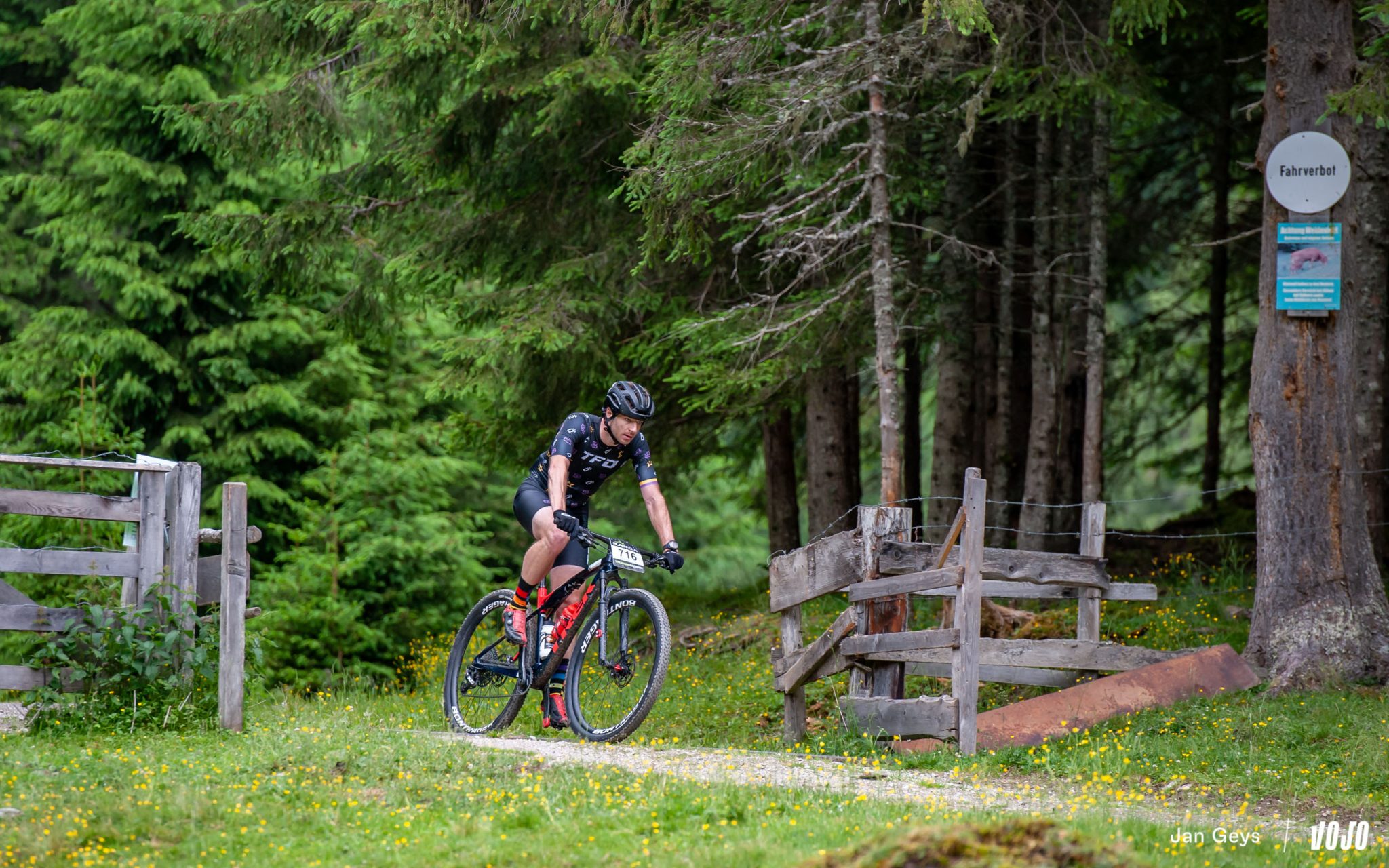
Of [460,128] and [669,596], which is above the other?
[460,128]

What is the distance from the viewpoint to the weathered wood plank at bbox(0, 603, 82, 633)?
820cm

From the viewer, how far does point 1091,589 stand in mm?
10344

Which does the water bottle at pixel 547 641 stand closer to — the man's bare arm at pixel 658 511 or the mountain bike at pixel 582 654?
the mountain bike at pixel 582 654

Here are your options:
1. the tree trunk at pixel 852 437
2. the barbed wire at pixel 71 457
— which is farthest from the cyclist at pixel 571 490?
the tree trunk at pixel 852 437

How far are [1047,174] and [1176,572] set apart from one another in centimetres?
480

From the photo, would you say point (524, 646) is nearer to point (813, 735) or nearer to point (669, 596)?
point (813, 735)

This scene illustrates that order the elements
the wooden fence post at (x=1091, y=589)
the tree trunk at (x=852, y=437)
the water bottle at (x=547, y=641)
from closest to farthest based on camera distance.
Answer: the water bottle at (x=547, y=641) < the wooden fence post at (x=1091, y=589) < the tree trunk at (x=852, y=437)

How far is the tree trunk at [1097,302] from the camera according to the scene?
14.2 m

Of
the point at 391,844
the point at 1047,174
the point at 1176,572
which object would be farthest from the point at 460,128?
the point at 391,844

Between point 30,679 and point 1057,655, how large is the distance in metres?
6.74

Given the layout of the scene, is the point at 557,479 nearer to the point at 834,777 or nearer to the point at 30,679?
the point at 834,777

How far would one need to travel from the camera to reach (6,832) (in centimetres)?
569

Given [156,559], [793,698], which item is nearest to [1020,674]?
[793,698]

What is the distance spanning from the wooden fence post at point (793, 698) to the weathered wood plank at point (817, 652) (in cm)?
15
